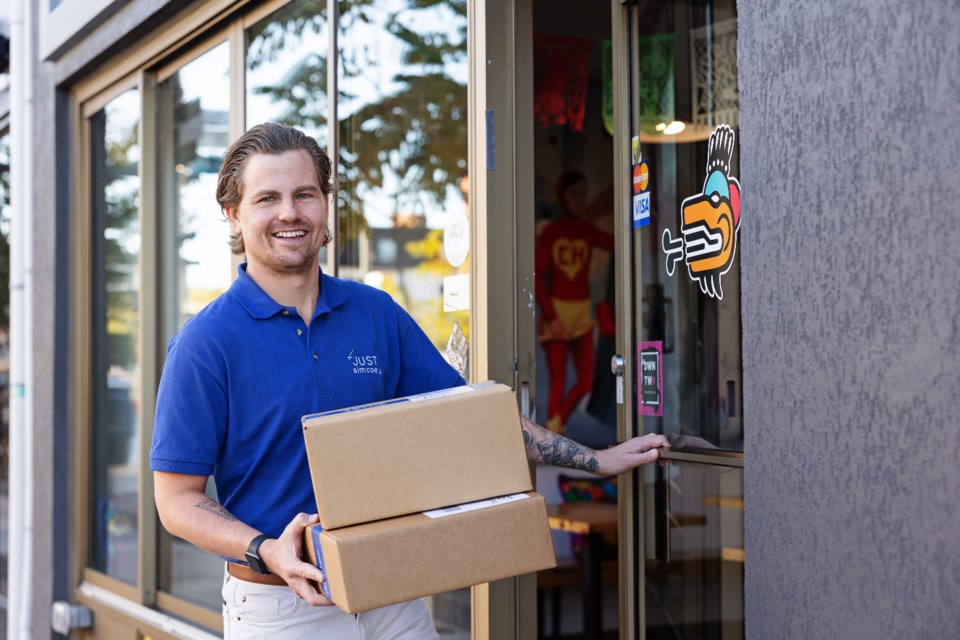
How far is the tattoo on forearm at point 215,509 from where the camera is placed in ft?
7.06

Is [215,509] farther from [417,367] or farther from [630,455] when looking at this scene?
[630,455]

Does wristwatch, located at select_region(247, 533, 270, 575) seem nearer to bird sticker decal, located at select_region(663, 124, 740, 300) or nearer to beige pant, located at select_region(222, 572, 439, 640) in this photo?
beige pant, located at select_region(222, 572, 439, 640)

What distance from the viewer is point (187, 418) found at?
2205 millimetres

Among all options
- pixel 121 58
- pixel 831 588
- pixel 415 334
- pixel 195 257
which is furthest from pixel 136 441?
pixel 831 588

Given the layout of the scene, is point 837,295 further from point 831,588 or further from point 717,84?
point 717,84

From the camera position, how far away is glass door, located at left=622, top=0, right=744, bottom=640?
2.63 metres

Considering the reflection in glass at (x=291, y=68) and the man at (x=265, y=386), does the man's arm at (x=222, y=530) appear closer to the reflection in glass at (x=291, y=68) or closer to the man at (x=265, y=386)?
the man at (x=265, y=386)

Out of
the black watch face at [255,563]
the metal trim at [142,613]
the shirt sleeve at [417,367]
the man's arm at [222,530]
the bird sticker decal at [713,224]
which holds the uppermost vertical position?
the bird sticker decal at [713,224]

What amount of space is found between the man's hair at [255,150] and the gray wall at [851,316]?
94cm

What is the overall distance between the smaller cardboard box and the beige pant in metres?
0.35

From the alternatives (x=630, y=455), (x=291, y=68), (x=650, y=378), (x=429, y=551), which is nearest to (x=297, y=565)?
(x=429, y=551)

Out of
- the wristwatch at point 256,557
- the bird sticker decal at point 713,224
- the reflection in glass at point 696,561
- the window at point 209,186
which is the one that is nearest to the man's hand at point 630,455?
the reflection in glass at point 696,561

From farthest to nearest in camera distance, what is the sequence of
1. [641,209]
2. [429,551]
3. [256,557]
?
[641,209], [256,557], [429,551]

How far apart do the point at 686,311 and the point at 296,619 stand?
4.01ft
